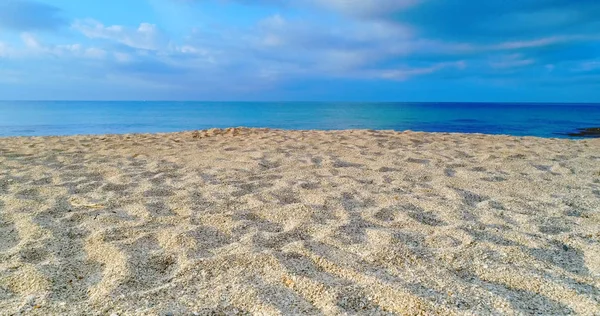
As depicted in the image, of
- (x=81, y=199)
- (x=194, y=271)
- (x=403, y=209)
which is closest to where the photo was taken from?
(x=194, y=271)

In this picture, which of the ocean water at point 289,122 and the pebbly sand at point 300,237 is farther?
the ocean water at point 289,122

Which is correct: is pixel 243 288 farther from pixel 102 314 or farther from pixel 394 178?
pixel 394 178

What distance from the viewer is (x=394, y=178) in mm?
3961

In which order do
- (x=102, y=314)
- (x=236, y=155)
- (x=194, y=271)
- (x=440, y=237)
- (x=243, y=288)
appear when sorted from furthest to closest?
(x=236, y=155) < (x=440, y=237) < (x=194, y=271) < (x=243, y=288) < (x=102, y=314)

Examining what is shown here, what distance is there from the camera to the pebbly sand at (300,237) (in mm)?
1639

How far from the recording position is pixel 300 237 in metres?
2.38

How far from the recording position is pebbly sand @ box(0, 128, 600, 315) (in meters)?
1.64

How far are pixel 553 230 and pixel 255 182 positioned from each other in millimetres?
2554

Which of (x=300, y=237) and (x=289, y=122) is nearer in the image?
(x=300, y=237)

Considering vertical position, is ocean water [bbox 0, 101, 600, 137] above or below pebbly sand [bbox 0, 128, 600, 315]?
below

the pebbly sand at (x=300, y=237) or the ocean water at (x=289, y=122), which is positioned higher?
the pebbly sand at (x=300, y=237)

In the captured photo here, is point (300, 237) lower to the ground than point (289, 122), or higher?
higher

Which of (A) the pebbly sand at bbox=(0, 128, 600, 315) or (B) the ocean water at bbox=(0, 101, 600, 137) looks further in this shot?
(B) the ocean water at bbox=(0, 101, 600, 137)

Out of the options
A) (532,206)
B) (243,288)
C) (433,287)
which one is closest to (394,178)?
(532,206)
